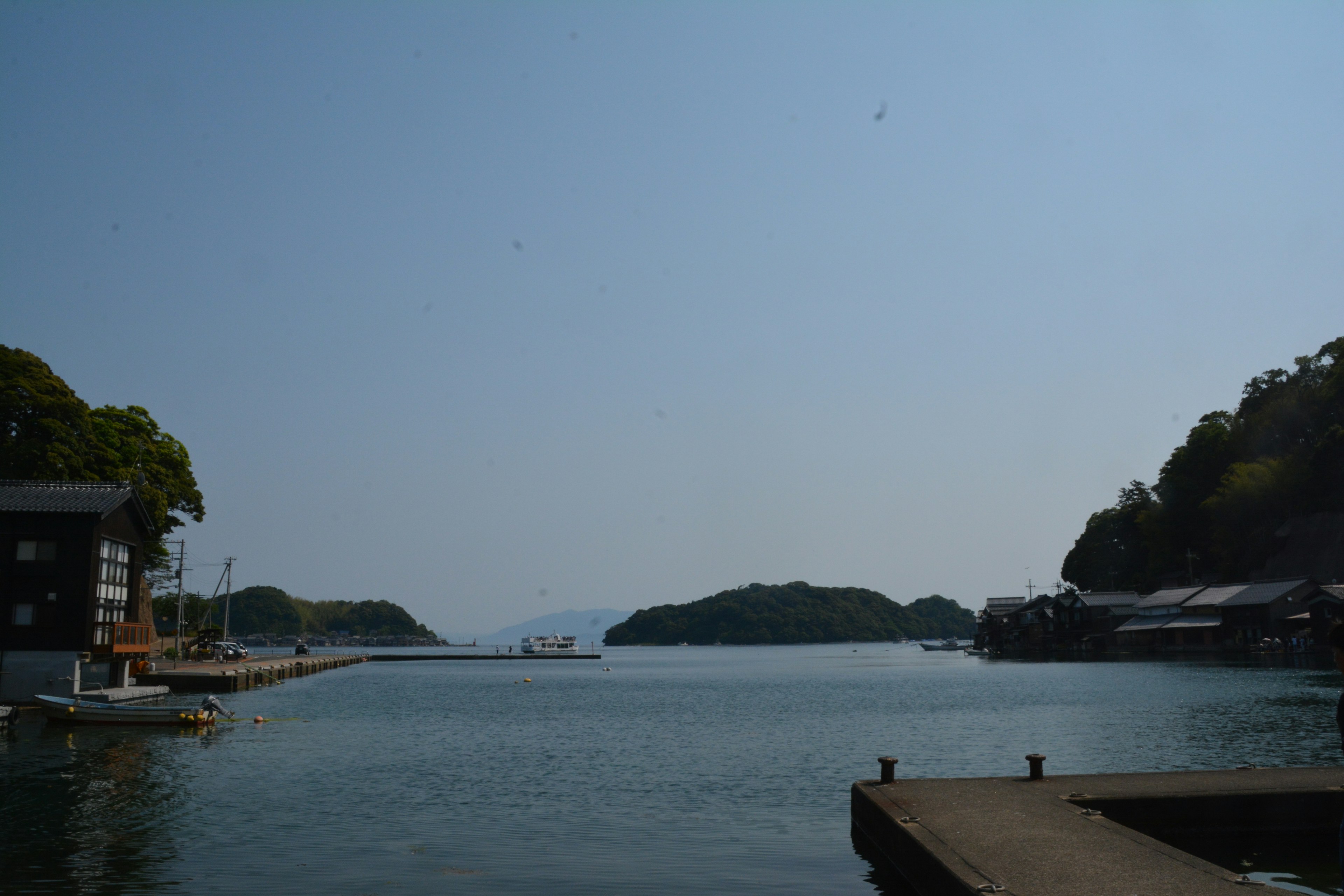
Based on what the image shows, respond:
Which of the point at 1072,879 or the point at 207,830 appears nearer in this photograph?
the point at 1072,879

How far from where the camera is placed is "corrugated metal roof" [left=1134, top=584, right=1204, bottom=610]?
98688mm

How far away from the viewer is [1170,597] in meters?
102

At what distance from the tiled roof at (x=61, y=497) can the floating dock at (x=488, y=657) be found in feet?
345

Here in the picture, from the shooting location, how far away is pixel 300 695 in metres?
60.2

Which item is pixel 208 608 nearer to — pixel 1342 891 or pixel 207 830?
pixel 207 830

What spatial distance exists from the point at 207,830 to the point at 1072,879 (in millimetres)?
15459

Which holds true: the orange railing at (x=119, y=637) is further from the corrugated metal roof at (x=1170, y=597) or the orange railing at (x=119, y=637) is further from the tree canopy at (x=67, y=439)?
the corrugated metal roof at (x=1170, y=597)

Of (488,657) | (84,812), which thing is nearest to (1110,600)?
(488,657)

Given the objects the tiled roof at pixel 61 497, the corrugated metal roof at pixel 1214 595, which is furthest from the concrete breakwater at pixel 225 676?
the corrugated metal roof at pixel 1214 595

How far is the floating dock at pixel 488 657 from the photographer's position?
145250 millimetres

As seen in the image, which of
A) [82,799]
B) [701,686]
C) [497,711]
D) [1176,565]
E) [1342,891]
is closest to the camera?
[1342,891]

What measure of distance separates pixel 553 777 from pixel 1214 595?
87279 mm

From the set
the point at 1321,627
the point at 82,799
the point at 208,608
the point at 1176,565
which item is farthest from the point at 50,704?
the point at 1176,565

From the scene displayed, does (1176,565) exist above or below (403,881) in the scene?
above
